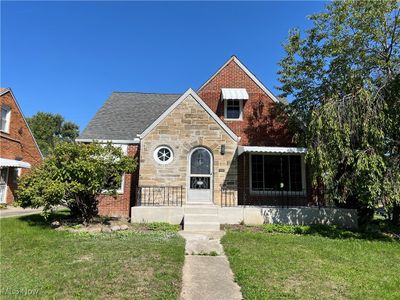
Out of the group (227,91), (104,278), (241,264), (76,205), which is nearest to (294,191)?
(227,91)

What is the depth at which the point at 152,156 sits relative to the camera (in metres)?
13.2

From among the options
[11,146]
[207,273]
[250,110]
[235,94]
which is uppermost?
[235,94]

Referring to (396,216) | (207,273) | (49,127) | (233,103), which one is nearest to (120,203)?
(233,103)

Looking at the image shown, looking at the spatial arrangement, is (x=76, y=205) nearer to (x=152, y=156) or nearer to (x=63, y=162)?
(x=63, y=162)

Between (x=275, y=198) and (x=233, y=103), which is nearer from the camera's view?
(x=275, y=198)

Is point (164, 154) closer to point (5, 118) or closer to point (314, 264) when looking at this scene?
point (314, 264)

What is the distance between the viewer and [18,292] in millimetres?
4793

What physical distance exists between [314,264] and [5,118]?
20163 millimetres

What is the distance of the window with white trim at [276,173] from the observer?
14680 millimetres

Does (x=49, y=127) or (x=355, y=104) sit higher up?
(x=49, y=127)

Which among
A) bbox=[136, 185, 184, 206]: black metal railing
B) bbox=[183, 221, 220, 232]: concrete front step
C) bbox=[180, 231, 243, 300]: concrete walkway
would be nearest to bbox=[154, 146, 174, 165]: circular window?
bbox=[136, 185, 184, 206]: black metal railing

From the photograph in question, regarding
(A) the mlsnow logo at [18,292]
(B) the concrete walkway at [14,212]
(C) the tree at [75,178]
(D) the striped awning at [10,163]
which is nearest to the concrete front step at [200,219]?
(C) the tree at [75,178]

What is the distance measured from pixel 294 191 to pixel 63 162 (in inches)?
406

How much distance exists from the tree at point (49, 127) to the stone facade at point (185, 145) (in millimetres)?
45107
